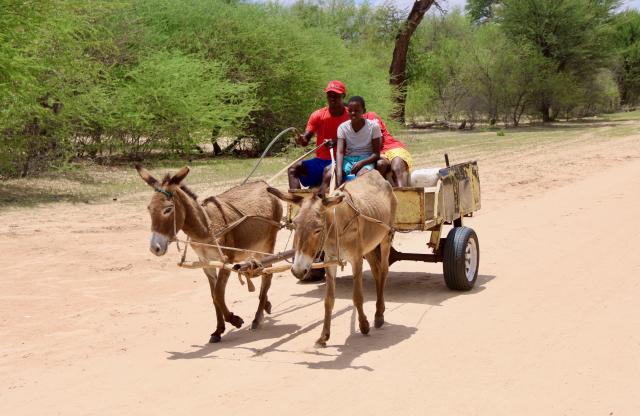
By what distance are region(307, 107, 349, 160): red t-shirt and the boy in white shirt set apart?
41 cm

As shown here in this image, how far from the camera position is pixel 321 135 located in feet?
28.9

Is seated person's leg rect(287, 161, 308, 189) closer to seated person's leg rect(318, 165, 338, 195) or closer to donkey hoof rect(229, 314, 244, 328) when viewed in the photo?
seated person's leg rect(318, 165, 338, 195)

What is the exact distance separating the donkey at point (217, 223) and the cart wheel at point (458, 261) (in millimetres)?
2010

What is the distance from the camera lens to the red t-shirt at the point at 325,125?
28.6 ft

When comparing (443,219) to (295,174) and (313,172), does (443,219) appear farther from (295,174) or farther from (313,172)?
(295,174)

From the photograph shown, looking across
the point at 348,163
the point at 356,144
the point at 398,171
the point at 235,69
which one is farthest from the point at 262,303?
the point at 235,69

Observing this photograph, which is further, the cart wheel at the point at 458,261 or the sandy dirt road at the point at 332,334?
the cart wheel at the point at 458,261

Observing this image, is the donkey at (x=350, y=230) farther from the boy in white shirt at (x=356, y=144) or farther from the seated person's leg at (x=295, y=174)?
the seated person's leg at (x=295, y=174)

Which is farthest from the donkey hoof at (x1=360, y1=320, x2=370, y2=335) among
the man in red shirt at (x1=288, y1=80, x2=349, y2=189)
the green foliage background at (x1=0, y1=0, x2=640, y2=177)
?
the green foliage background at (x1=0, y1=0, x2=640, y2=177)

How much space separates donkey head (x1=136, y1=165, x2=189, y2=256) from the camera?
611 centimetres

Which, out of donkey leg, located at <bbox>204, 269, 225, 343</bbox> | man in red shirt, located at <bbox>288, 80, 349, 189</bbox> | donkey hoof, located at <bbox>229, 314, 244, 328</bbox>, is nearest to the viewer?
donkey leg, located at <bbox>204, 269, 225, 343</bbox>

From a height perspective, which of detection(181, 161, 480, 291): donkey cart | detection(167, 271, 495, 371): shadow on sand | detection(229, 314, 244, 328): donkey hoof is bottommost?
detection(167, 271, 495, 371): shadow on sand

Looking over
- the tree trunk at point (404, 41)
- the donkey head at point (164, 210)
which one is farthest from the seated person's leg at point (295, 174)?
the tree trunk at point (404, 41)

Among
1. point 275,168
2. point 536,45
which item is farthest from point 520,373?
point 536,45
